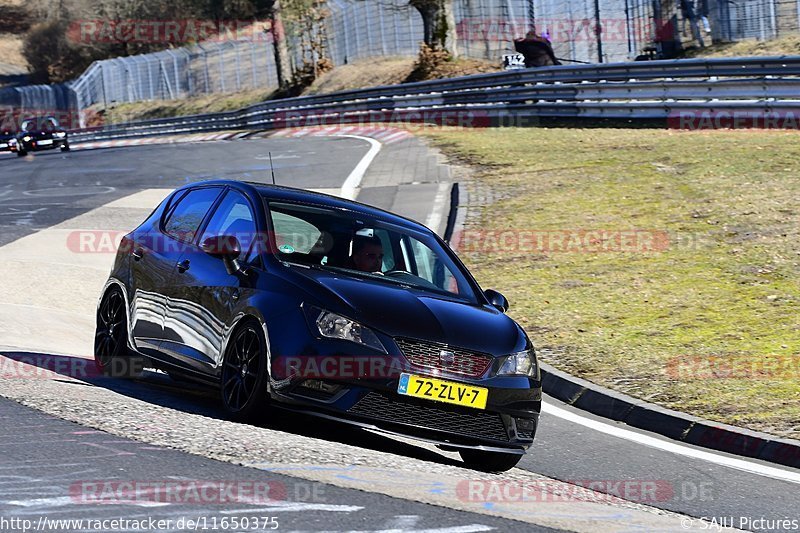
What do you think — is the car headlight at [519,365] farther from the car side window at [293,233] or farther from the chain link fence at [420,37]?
the chain link fence at [420,37]

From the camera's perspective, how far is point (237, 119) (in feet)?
153

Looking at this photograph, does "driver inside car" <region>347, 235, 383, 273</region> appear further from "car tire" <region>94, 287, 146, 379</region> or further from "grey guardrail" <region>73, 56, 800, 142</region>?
"grey guardrail" <region>73, 56, 800, 142</region>

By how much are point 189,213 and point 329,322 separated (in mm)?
2327

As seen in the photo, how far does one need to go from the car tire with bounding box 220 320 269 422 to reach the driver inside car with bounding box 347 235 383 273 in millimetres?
903

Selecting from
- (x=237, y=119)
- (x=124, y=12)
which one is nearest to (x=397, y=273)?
(x=237, y=119)

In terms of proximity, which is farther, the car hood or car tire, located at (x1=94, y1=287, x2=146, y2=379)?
car tire, located at (x1=94, y1=287, x2=146, y2=379)

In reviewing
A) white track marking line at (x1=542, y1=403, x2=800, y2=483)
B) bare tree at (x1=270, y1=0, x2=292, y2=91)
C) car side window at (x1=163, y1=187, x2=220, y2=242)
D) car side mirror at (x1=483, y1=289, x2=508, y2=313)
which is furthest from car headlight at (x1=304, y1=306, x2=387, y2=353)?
bare tree at (x1=270, y1=0, x2=292, y2=91)

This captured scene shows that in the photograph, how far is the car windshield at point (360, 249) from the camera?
7.99m

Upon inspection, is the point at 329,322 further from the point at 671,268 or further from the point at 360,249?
the point at 671,268

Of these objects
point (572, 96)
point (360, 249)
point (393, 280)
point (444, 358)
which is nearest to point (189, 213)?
point (360, 249)

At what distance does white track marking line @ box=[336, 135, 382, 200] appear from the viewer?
70.7 feet

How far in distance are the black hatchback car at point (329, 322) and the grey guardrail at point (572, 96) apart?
16.5 metres

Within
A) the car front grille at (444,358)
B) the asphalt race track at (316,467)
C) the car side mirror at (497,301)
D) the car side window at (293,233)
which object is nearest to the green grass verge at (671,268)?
the asphalt race track at (316,467)

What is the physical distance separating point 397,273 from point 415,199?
1222 cm
